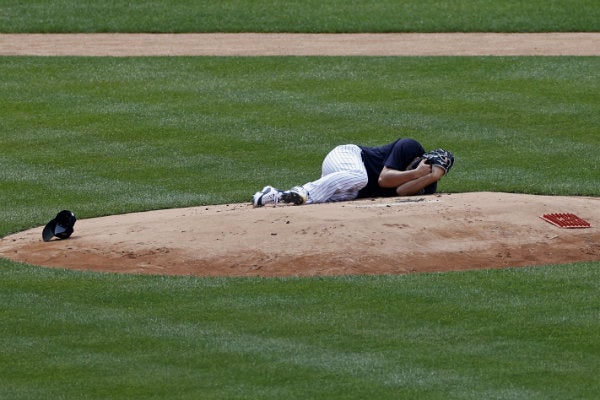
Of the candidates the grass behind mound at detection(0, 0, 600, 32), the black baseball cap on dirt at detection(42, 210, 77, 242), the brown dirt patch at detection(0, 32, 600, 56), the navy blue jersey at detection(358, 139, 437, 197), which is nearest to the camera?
the black baseball cap on dirt at detection(42, 210, 77, 242)

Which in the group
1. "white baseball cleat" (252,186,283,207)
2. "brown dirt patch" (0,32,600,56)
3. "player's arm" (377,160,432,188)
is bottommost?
"white baseball cleat" (252,186,283,207)

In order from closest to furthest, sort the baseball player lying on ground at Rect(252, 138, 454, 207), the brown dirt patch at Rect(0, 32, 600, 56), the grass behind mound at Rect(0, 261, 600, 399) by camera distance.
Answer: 1. the grass behind mound at Rect(0, 261, 600, 399)
2. the baseball player lying on ground at Rect(252, 138, 454, 207)
3. the brown dirt patch at Rect(0, 32, 600, 56)

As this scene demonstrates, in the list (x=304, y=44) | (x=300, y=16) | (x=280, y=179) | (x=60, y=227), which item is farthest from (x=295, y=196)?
(x=300, y=16)

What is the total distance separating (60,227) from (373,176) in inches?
117

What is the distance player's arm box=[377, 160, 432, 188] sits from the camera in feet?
40.9

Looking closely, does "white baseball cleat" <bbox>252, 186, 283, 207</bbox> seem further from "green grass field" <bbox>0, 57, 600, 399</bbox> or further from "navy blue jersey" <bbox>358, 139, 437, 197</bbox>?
"green grass field" <bbox>0, 57, 600, 399</bbox>

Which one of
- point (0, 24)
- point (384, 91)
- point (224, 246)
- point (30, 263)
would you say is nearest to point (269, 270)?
point (224, 246)

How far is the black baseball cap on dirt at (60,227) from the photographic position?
11.6 metres

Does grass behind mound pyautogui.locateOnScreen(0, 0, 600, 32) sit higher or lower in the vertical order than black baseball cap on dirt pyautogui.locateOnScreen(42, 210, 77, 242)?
higher

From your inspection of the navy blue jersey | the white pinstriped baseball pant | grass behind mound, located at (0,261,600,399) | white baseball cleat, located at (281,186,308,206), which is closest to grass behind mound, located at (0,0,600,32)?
the navy blue jersey

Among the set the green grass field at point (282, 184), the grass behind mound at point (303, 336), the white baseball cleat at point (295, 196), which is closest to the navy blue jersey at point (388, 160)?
the white baseball cleat at point (295, 196)

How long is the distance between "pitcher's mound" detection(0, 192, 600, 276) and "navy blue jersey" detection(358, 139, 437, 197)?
2.02 feet

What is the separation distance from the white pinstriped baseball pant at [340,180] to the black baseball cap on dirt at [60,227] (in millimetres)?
2253

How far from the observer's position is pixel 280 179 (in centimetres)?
1462
